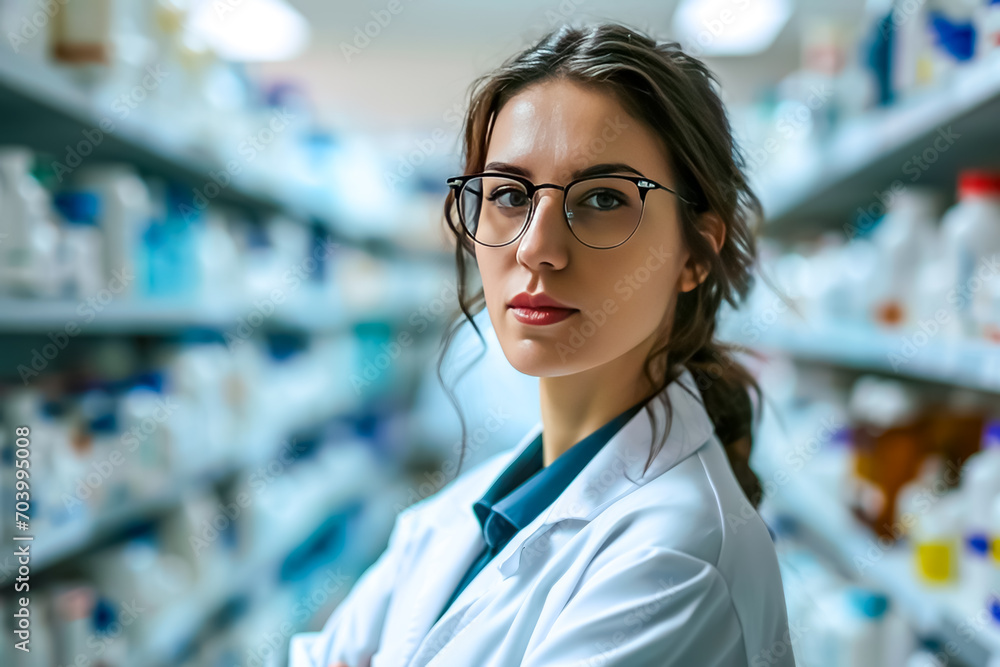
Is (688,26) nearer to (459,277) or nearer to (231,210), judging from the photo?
(231,210)

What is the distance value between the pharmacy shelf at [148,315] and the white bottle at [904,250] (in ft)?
5.83

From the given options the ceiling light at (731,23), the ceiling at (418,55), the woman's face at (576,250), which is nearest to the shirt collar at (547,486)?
the woman's face at (576,250)

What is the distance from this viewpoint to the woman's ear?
98 centimetres

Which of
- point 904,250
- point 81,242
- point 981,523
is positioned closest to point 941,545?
point 981,523

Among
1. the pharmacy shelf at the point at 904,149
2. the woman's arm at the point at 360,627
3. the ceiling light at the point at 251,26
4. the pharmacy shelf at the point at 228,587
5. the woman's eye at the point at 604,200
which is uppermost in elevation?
the ceiling light at the point at 251,26

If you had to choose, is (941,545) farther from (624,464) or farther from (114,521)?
(114,521)

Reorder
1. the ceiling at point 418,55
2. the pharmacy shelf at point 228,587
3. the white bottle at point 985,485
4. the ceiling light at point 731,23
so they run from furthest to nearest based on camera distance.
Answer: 1. the ceiling at point 418,55
2. the ceiling light at point 731,23
3. the pharmacy shelf at point 228,587
4. the white bottle at point 985,485

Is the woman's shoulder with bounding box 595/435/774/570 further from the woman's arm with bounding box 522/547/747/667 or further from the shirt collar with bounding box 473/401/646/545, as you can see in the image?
the shirt collar with bounding box 473/401/646/545

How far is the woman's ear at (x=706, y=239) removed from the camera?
98 centimetres

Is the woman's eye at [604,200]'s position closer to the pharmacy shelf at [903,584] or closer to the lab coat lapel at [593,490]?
the lab coat lapel at [593,490]

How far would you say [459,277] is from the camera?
1141 mm

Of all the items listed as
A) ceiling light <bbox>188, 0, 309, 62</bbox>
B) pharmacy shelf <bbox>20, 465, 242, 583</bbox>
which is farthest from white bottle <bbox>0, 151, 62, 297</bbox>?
ceiling light <bbox>188, 0, 309, 62</bbox>

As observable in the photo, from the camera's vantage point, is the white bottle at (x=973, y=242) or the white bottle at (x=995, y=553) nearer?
the white bottle at (x=995, y=553)

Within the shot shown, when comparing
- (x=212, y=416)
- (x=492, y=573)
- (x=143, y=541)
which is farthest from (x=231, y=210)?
(x=492, y=573)
